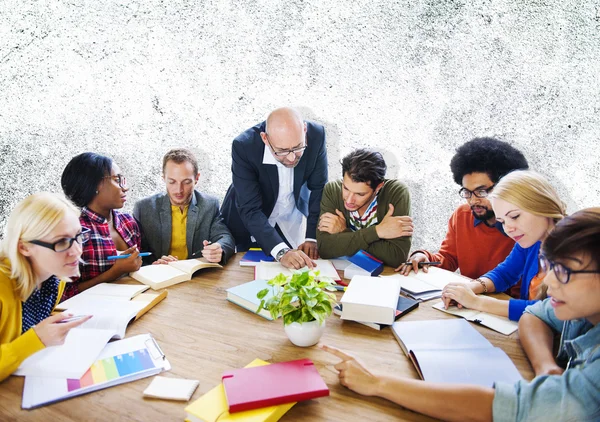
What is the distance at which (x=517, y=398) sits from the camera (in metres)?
0.94

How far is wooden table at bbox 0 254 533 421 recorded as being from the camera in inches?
39.6

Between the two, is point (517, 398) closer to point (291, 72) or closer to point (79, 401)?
point (79, 401)

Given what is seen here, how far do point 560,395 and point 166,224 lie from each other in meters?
2.00

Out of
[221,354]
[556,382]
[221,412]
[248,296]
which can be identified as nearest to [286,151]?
[248,296]

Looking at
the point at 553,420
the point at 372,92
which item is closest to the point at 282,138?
the point at 372,92

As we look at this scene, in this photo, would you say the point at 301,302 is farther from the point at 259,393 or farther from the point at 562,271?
the point at 562,271

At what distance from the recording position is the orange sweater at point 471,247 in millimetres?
2107

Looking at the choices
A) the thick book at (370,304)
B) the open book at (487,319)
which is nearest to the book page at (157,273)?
the thick book at (370,304)

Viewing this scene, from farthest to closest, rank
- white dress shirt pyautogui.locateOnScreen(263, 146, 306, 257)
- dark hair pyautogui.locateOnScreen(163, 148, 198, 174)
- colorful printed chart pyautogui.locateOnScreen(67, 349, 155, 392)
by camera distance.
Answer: white dress shirt pyautogui.locateOnScreen(263, 146, 306, 257) < dark hair pyautogui.locateOnScreen(163, 148, 198, 174) < colorful printed chart pyautogui.locateOnScreen(67, 349, 155, 392)

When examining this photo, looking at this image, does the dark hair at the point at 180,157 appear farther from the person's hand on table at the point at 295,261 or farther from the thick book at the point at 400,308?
the thick book at the point at 400,308

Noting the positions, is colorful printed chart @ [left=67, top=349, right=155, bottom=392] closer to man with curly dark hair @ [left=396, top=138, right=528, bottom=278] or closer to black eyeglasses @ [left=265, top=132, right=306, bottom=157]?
→ man with curly dark hair @ [left=396, top=138, right=528, bottom=278]

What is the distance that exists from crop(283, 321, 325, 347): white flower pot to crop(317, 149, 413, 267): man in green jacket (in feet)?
2.63

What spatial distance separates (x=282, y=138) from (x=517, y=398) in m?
1.58

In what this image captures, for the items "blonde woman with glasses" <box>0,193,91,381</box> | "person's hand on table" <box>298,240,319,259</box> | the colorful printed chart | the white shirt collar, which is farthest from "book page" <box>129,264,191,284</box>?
the white shirt collar
